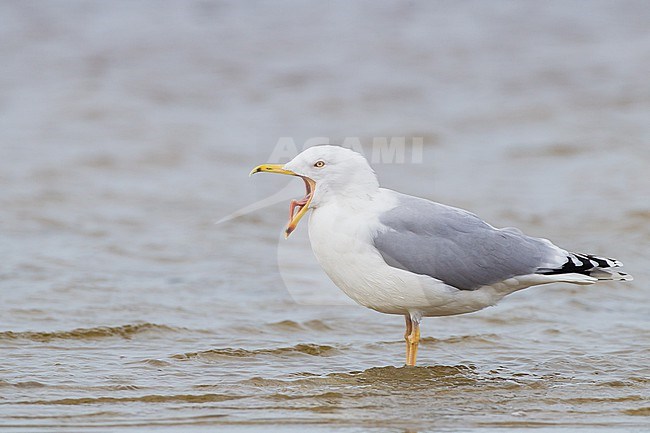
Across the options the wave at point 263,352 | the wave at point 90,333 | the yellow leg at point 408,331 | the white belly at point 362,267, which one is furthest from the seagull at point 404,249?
the wave at point 90,333

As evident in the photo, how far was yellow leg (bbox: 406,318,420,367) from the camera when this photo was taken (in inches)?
221

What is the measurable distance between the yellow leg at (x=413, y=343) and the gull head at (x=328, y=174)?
702 millimetres

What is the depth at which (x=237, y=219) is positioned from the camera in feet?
31.0

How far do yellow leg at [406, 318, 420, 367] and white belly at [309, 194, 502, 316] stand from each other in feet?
→ 0.70

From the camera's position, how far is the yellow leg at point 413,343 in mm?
5609

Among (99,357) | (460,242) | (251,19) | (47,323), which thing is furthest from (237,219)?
(251,19)

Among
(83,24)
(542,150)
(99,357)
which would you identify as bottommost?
(99,357)

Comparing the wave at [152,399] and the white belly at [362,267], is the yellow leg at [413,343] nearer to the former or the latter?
the white belly at [362,267]

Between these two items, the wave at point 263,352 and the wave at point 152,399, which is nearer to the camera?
the wave at point 152,399

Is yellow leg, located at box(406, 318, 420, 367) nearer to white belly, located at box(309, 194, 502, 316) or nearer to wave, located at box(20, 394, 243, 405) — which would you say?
white belly, located at box(309, 194, 502, 316)

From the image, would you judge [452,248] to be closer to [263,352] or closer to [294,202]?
[294,202]

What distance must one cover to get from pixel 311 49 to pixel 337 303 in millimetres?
8632

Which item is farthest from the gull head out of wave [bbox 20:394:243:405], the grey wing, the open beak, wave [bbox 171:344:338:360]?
wave [bbox 171:344:338:360]

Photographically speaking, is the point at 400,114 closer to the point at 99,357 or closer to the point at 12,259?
the point at 12,259
